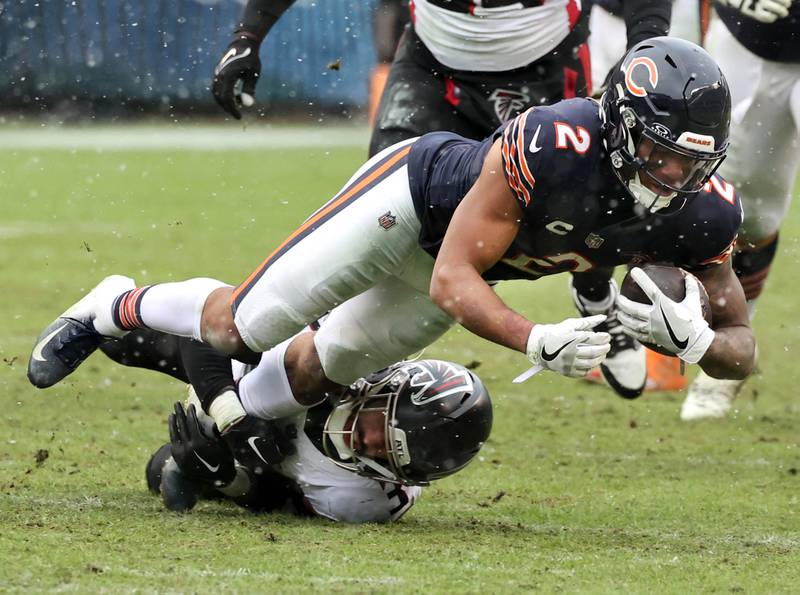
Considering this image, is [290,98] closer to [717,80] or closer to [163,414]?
[163,414]

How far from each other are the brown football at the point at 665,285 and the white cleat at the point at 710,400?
7.66 feet

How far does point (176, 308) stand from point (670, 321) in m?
1.65

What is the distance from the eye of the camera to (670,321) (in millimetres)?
3656

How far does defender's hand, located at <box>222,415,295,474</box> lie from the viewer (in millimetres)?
4266

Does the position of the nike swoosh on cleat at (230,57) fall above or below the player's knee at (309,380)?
above

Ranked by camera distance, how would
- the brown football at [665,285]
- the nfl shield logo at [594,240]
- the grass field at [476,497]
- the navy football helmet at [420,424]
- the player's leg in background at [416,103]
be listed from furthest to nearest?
1. the player's leg in background at [416,103]
2. the navy football helmet at [420,424]
3. the nfl shield logo at [594,240]
4. the brown football at [665,285]
5. the grass field at [476,497]

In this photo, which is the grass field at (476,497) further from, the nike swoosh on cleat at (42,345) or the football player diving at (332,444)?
the nike swoosh on cleat at (42,345)

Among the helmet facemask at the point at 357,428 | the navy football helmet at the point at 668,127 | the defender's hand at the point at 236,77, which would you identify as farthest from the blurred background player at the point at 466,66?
the navy football helmet at the point at 668,127

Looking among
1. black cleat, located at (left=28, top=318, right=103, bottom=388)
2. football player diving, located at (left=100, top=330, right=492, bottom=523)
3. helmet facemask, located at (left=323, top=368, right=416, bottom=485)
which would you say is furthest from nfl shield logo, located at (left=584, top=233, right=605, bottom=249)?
black cleat, located at (left=28, top=318, right=103, bottom=388)

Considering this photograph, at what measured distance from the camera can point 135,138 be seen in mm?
17734

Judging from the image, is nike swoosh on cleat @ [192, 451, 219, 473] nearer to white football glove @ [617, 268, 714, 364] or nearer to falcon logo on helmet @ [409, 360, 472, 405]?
falcon logo on helmet @ [409, 360, 472, 405]

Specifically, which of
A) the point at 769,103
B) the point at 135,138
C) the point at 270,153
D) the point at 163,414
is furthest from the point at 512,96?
the point at 135,138

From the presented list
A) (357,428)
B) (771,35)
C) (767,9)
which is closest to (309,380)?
(357,428)

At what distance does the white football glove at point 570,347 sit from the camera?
3.50 metres
